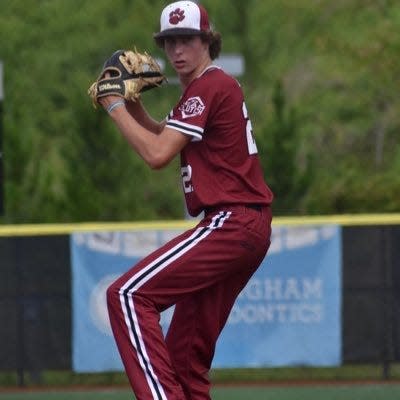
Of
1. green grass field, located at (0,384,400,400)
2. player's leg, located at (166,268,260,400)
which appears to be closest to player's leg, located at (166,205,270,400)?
player's leg, located at (166,268,260,400)

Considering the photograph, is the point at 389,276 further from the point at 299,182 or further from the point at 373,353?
the point at 299,182

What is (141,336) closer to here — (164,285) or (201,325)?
(164,285)

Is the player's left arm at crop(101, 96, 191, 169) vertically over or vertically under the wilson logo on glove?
under

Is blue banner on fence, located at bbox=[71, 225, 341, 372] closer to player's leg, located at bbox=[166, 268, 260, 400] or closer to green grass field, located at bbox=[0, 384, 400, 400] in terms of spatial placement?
green grass field, located at bbox=[0, 384, 400, 400]

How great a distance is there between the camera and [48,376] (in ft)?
32.9

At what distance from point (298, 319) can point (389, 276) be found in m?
0.79

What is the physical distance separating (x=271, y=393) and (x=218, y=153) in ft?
13.7

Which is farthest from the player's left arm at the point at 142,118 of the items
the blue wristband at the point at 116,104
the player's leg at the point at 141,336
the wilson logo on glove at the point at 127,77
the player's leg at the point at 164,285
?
the player's leg at the point at 141,336

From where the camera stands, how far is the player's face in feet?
18.3

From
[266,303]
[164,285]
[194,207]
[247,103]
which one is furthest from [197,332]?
[247,103]

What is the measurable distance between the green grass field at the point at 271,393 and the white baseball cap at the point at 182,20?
4014 mm

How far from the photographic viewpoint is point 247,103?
1083 inches

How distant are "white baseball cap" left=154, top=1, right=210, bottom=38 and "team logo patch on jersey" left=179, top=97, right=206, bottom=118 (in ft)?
1.02

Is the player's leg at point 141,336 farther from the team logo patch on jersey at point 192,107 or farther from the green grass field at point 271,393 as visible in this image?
the green grass field at point 271,393
